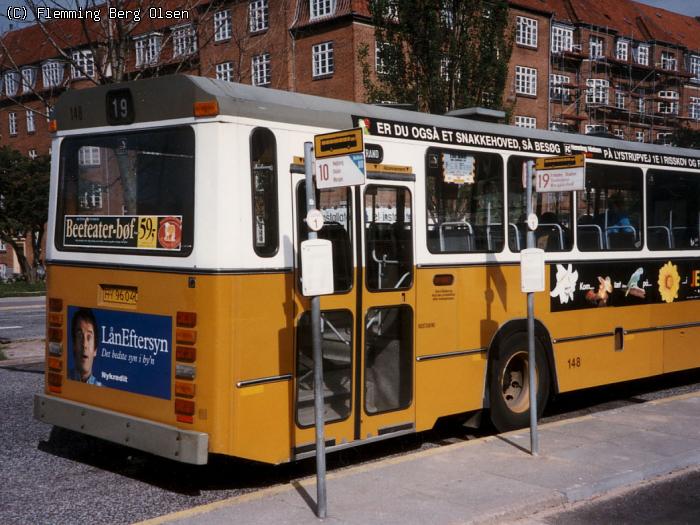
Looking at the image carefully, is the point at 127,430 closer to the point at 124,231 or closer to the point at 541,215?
the point at 124,231

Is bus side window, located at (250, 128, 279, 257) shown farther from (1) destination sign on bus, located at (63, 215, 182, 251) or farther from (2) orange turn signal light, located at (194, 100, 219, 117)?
(1) destination sign on bus, located at (63, 215, 182, 251)

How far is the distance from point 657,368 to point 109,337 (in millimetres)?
6828

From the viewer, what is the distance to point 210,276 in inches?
247

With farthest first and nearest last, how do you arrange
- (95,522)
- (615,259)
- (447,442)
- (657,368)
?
(657,368), (615,259), (447,442), (95,522)

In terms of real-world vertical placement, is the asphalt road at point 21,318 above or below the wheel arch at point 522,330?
below

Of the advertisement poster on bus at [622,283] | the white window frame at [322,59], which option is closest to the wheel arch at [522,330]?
the advertisement poster on bus at [622,283]

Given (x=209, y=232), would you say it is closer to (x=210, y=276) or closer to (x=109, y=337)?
(x=210, y=276)

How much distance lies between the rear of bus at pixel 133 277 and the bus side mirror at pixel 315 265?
2.76 ft

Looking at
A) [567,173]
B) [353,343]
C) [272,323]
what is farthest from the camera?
[567,173]

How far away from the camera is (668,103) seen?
210ft

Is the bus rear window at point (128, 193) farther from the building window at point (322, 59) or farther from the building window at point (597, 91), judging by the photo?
the building window at point (597, 91)

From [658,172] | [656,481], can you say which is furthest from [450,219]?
[658,172]

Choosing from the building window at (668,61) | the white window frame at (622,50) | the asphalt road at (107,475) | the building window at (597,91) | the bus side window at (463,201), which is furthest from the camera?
the building window at (668,61)

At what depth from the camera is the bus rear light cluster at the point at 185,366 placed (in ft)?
20.8
